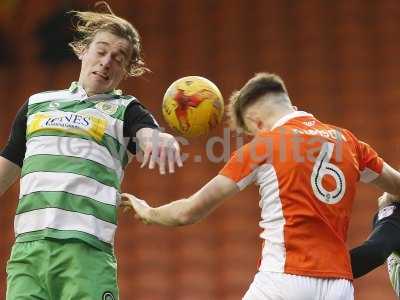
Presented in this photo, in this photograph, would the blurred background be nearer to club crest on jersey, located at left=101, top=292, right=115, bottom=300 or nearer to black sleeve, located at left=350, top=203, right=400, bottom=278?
black sleeve, located at left=350, top=203, right=400, bottom=278

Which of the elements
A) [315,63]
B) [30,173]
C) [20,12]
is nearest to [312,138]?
[30,173]

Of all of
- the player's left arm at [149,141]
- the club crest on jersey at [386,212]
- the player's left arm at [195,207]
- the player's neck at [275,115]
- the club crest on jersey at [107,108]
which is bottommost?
the club crest on jersey at [386,212]

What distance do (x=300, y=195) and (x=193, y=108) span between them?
58 cm

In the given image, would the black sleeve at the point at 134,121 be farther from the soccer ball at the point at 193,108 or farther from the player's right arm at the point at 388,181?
the player's right arm at the point at 388,181

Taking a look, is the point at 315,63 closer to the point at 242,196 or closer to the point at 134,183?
the point at 242,196

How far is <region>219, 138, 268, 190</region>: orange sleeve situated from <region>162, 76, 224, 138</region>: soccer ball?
16.7 inches

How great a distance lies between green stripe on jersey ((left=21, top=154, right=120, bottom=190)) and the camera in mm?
2424

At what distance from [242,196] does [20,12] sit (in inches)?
101

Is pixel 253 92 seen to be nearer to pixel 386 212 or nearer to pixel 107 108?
pixel 107 108

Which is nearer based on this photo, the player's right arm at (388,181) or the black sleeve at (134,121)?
the black sleeve at (134,121)

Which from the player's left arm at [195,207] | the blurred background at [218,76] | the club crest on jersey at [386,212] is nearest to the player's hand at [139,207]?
the player's left arm at [195,207]

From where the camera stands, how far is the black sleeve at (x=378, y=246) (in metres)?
2.51

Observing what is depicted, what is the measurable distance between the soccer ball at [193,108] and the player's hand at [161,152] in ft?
1.27

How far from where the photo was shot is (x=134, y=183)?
6266mm
